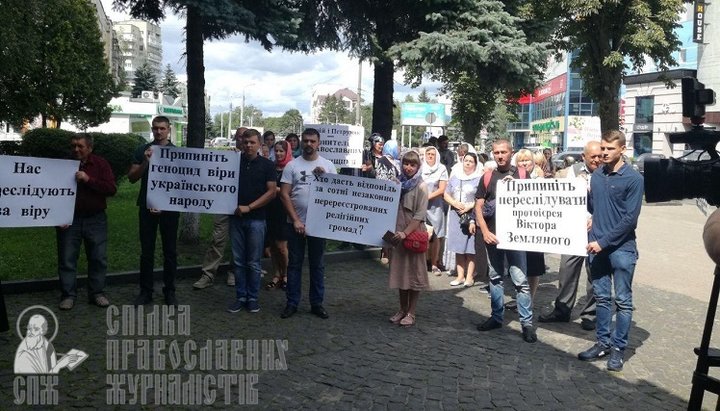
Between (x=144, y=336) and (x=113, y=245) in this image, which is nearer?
(x=144, y=336)

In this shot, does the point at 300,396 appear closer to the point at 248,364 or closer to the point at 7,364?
the point at 248,364

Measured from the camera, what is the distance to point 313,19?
1138cm

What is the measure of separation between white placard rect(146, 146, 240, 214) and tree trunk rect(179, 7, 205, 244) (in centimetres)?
303

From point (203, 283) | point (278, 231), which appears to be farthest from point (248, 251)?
point (203, 283)

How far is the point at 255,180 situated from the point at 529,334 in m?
3.29

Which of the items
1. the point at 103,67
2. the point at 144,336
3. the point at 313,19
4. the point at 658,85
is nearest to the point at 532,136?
the point at 658,85

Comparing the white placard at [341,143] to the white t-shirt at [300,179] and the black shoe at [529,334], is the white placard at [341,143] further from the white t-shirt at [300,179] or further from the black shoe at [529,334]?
the black shoe at [529,334]

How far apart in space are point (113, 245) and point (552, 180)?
22.6 feet

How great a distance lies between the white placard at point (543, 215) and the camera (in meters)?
6.15

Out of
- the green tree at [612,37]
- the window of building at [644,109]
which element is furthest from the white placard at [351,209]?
the window of building at [644,109]

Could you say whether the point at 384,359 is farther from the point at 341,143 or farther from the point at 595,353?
the point at 341,143

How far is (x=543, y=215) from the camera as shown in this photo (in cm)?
636

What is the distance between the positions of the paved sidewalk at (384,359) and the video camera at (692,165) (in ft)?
7.25

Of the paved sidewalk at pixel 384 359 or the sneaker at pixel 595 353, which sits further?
the sneaker at pixel 595 353
